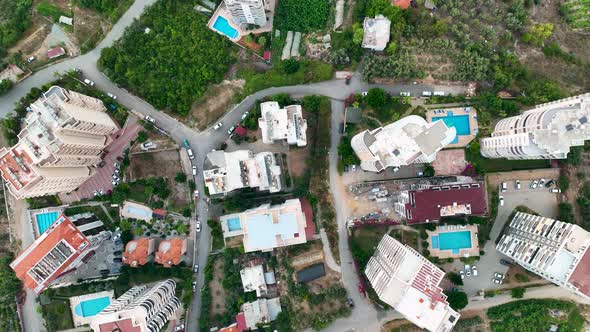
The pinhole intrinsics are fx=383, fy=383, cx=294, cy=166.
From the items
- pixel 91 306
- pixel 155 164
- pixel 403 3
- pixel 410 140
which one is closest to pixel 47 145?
pixel 155 164

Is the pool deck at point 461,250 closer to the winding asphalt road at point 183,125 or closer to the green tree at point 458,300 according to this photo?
the green tree at point 458,300

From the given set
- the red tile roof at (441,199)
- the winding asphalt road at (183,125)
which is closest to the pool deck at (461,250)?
the red tile roof at (441,199)

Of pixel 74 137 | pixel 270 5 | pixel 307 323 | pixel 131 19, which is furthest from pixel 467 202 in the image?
pixel 131 19

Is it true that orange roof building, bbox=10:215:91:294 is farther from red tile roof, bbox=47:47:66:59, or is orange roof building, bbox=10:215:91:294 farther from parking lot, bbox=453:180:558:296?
parking lot, bbox=453:180:558:296

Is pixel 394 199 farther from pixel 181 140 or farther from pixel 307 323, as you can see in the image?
pixel 181 140

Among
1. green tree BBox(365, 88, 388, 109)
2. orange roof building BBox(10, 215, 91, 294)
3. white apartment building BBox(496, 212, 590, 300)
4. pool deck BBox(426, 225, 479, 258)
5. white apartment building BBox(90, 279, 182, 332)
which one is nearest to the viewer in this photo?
white apartment building BBox(496, 212, 590, 300)

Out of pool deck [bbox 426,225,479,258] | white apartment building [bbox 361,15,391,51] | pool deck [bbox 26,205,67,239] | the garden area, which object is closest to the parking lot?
pool deck [bbox 426,225,479,258]

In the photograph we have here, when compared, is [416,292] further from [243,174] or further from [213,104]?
[213,104]
